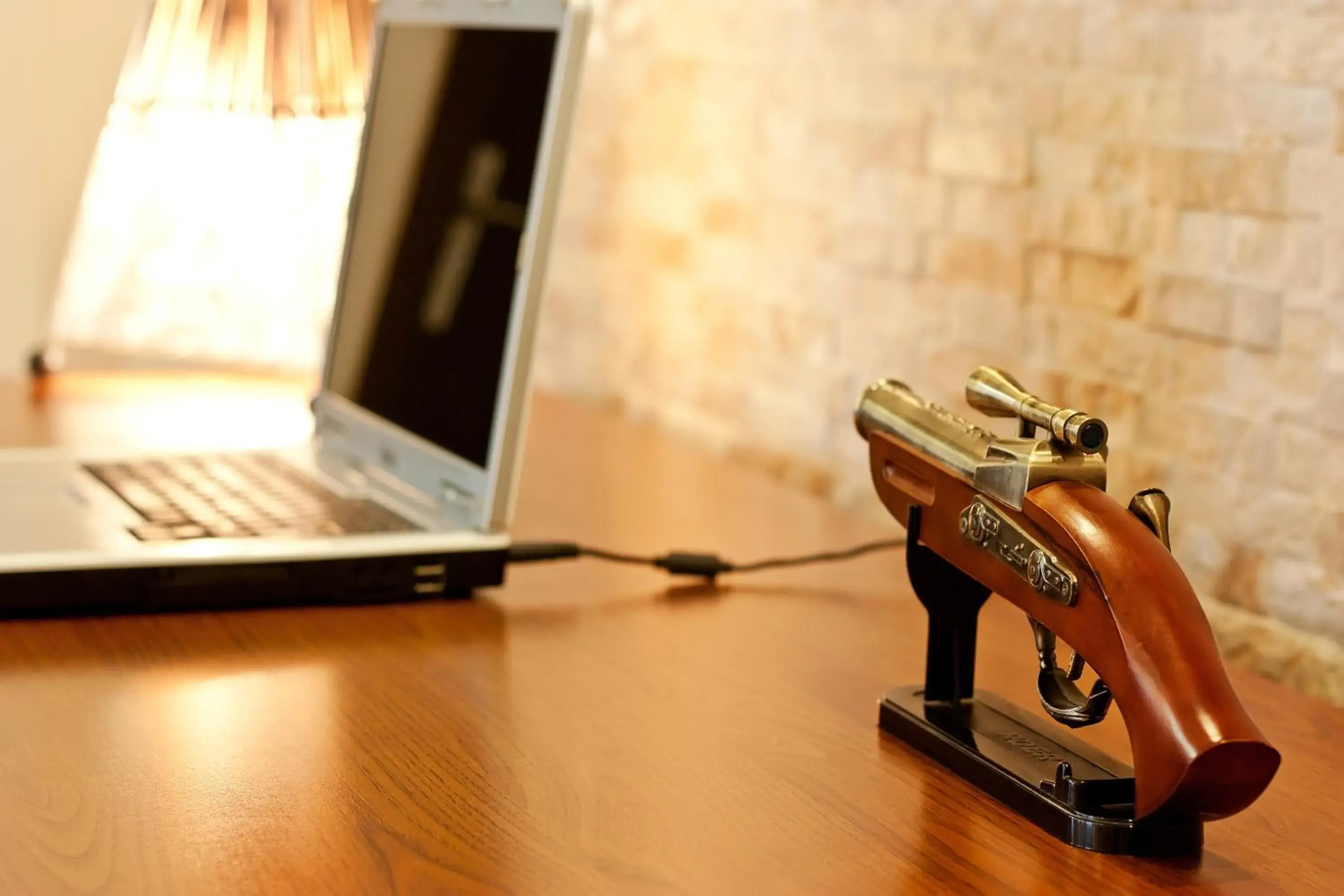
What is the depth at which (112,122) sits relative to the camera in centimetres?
182

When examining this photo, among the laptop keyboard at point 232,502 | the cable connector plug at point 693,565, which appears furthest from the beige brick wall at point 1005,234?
the laptop keyboard at point 232,502

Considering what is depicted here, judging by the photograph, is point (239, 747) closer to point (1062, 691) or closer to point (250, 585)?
point (250, 585)

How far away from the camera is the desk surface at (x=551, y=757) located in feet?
2.20

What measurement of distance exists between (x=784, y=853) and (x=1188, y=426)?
0.54 meters

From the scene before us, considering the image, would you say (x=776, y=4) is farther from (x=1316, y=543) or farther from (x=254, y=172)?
(x=1316, y=543)

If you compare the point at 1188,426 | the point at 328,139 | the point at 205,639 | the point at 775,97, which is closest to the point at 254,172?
the point at 328,139

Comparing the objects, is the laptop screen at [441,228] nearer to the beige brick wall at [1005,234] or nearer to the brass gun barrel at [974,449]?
the brass gun barrel at [974,449]

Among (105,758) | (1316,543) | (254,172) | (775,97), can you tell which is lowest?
(105,758)

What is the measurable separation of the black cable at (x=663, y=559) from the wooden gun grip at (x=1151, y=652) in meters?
0.44

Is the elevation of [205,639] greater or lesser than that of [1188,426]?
lesser

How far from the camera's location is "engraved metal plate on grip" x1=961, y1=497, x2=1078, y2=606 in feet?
2.23

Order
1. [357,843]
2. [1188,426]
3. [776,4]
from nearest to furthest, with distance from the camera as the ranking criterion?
[357,843] < [1188,426] < [776,4]

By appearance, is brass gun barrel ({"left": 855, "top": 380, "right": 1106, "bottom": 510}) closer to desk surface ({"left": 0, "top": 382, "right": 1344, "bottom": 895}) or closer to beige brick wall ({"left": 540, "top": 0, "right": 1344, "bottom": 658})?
desk surface ({"left": 0, "top": 382, "right": 1344, "bottom": 895})

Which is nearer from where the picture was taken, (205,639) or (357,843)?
(357,843)
